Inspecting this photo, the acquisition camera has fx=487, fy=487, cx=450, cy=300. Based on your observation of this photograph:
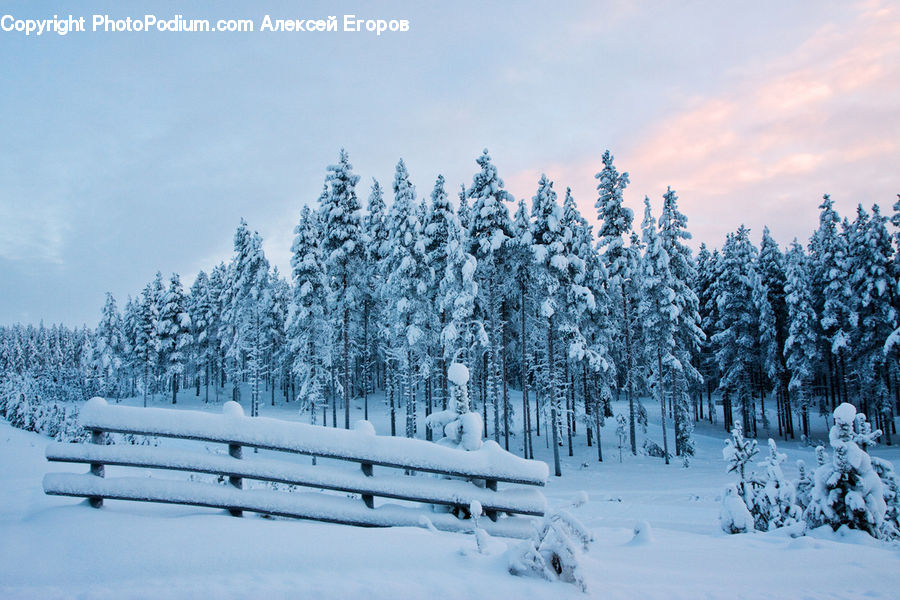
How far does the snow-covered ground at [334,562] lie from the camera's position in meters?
4.21

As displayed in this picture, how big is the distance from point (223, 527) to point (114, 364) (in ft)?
255

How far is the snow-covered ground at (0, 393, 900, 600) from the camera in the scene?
166 inches

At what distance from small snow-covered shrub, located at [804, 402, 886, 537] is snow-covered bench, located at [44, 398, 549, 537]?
529cm

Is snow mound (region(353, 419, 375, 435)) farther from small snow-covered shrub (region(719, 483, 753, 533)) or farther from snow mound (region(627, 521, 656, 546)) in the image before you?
small snow-covered shrub (region(719, 483, 753, 533))

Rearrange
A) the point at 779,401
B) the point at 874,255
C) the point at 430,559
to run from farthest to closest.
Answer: the point at 779,401
the point at 874,255
the point at 430,559

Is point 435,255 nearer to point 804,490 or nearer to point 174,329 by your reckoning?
point 804,490

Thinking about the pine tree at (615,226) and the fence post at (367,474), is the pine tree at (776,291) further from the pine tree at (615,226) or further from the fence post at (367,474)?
the fence post at (367,474)

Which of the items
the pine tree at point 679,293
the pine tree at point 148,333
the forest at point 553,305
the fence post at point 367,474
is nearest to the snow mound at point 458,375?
the fence post at point 367,474

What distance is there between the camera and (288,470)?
6074mm

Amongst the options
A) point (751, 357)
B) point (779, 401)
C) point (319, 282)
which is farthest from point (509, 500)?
point (779, 401)

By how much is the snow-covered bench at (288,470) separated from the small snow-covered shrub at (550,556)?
1.68m

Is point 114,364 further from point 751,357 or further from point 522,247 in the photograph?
point 751,357

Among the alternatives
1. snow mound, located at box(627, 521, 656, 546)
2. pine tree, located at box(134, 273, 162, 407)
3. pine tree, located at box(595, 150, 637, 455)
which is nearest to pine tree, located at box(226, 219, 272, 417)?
pine tree, located at box(134, 273, 162, 407)

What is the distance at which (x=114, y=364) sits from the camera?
68500mm
